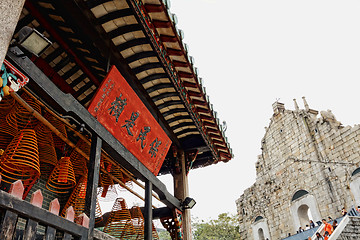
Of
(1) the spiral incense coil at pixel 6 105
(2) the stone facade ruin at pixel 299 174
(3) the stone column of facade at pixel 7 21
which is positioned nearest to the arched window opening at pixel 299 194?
(2) the stone facade ruin at pixel 299 174

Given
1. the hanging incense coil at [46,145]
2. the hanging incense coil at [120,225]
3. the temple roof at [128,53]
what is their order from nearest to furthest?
the temple roof at [128,53] → the hanging incense coil at [46,145] → the hanging incense coil at [120,225]

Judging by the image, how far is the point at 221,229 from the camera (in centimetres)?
2914

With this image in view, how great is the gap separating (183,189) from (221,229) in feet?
80.9

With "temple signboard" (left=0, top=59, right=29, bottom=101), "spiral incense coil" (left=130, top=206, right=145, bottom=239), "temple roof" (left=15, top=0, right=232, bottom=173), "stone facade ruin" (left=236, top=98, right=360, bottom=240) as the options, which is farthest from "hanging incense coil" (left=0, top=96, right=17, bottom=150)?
"stone facade ruin" (left=236, top=98, right=360, bottom=240)

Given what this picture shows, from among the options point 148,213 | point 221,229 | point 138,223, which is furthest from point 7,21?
point 221,229

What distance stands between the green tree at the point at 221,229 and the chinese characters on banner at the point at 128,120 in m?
25.3

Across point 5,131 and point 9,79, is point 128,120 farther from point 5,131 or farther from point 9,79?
point 9,79

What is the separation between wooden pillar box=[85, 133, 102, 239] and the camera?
11.1 ft

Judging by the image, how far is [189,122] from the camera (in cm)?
700

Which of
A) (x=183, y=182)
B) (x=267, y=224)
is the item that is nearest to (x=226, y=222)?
(x=267, y=224)

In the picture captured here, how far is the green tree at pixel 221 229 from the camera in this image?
93.3ft

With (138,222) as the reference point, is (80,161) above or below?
above

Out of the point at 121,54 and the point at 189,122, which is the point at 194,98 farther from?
the point at 121,54

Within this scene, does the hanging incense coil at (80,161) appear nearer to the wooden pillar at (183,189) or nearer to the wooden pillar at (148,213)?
the wooden pillar at (148,213)
